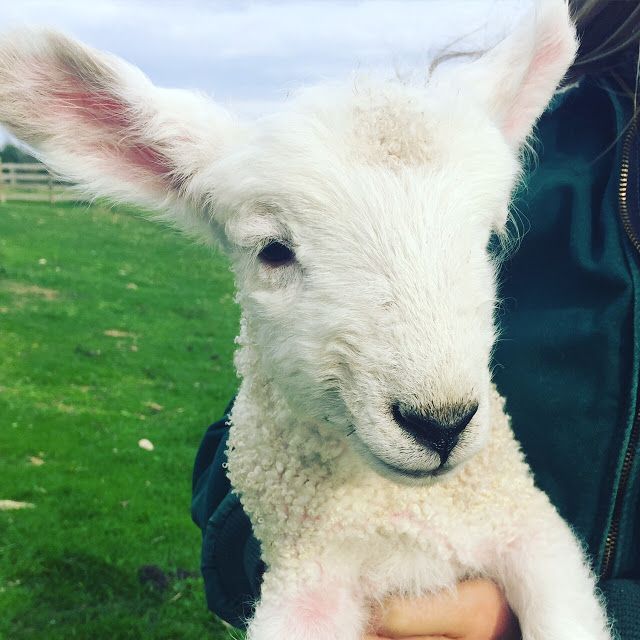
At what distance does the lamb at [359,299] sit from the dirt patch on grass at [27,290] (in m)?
10.5

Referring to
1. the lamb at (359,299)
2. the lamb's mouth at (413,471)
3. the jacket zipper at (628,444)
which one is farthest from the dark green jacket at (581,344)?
the lamb's mouth at (413,471)

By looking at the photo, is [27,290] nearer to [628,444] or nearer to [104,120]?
[104,120]

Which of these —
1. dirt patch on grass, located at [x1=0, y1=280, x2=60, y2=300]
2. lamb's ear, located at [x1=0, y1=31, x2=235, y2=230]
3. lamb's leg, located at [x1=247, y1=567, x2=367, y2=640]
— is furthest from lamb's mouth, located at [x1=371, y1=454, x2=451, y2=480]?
dirt patch on grass, located at [x1=0, y1=280, x2=60, y2=300]

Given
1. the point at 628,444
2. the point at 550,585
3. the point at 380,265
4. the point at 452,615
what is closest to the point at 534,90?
the point at 380,265

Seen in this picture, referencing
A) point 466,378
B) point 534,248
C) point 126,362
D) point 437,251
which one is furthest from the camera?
point 126,362

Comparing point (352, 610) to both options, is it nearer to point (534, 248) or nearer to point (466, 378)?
point (466, 378)

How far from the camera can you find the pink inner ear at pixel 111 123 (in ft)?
6.59

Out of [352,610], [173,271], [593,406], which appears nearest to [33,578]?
[352,610]

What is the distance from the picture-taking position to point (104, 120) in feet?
6.86

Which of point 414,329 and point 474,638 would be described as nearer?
point 414,329

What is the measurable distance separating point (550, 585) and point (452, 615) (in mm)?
249

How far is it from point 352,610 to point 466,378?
2.40ft

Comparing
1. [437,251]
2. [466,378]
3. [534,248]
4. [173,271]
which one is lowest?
[466,378]

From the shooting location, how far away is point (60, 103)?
6.57ft
